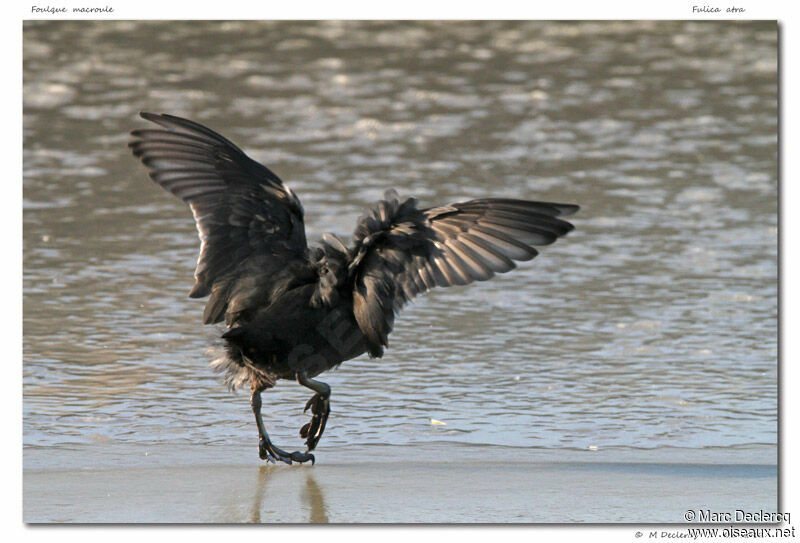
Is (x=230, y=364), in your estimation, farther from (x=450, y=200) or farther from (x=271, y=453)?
(x=450, y=200)

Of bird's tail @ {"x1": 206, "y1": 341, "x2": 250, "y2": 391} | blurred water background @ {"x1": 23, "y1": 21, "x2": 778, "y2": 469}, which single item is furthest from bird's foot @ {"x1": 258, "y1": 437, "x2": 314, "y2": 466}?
bird's tail @ {"x1": 206, "y1": 341, "x2": 250, "y2": 391}

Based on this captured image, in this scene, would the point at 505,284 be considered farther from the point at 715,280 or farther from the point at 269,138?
the point at 269,138

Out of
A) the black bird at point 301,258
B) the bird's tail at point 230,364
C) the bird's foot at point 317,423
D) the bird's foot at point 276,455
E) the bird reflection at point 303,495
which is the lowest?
the bird reflection at point 303,495

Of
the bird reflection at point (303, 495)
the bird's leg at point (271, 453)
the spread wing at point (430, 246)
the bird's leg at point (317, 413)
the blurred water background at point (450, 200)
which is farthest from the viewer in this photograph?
the blurred water background at point (450, 200)

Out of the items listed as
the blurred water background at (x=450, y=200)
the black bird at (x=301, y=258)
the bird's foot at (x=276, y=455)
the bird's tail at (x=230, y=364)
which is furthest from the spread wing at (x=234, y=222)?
the blurred water background at (x=450, y=200)

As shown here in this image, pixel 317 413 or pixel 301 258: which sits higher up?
pixel 301 258

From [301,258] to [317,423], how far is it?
74cm

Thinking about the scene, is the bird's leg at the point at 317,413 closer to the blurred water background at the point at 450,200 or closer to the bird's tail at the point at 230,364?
the blurred water background at the point at 450,200

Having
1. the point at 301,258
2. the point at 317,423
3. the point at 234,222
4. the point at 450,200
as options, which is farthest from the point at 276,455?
the point at 450,200

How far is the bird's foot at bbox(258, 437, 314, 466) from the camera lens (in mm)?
5242

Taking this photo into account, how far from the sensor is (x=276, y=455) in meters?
5.29

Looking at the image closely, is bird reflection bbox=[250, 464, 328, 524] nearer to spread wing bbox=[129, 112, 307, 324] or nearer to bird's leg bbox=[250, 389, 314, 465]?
bird's leg bbox=[250, 389, 314, 465]

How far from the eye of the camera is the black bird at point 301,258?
4969mm
